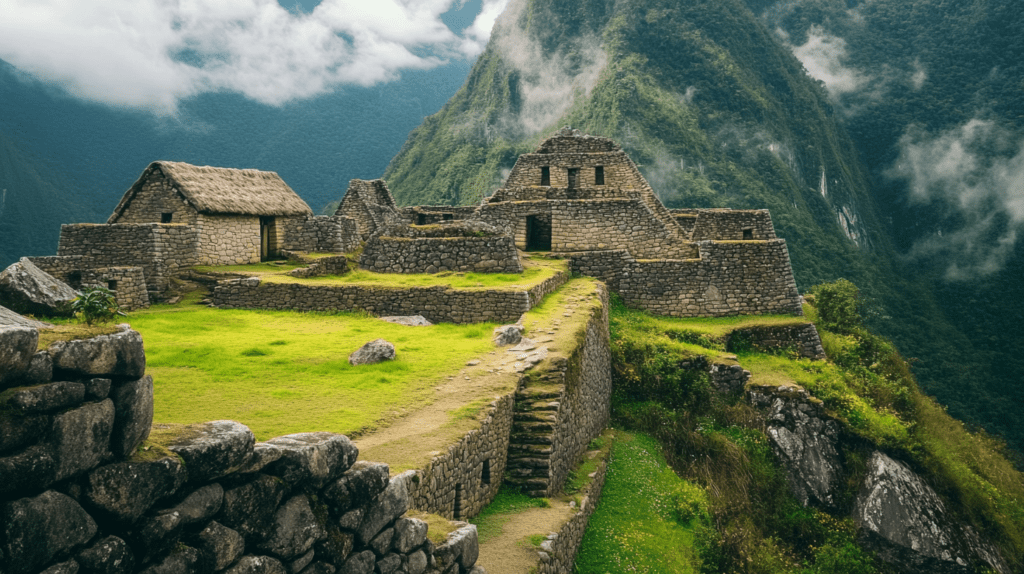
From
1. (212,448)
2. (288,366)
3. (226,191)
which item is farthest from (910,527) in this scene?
(226,191)

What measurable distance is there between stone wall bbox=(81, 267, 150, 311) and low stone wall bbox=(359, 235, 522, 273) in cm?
512

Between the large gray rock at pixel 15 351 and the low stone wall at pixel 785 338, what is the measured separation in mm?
16841

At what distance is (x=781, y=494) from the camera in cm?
1429

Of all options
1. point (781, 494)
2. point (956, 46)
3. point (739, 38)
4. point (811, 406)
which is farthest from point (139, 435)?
point (956, 46)

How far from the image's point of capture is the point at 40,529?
299cm

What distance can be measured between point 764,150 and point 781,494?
7267 centimetres

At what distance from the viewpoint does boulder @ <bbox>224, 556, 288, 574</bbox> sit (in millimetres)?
3881

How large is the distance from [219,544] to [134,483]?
0.64 metres

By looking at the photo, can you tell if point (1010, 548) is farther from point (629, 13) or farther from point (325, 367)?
point (629, 13)

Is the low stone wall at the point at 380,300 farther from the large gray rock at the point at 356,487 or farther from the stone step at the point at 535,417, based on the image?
the large gray rock at the point at 356,487

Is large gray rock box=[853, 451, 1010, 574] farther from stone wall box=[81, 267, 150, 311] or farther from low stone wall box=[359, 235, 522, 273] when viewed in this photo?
stone wall box=[81, 267, 150, 311]

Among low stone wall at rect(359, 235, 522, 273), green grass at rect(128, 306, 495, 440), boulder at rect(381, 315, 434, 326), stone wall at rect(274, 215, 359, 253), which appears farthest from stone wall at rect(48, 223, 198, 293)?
boulder at rect(381, 315, 434, 326)

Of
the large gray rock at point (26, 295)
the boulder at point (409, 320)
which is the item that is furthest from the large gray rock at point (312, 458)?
the boulder at point (409, 320)

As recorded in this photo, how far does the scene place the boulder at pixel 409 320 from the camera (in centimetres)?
1356
